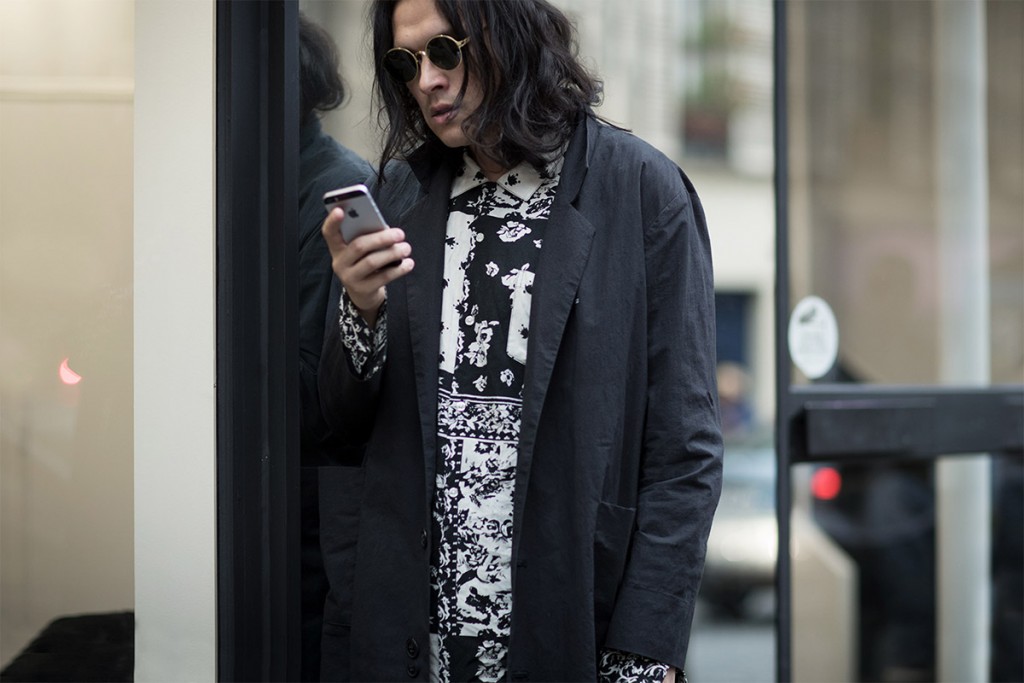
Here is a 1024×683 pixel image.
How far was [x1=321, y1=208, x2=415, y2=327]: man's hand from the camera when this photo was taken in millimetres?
1724

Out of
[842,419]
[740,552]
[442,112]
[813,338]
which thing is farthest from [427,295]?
[740,552]

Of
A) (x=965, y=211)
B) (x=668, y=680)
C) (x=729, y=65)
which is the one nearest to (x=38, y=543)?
(x=668, y=680)

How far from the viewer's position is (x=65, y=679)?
2016mm

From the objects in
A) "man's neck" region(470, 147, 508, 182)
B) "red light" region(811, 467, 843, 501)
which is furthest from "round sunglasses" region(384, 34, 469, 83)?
"red light" region(811, 467, 843, 501)

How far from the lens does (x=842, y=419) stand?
11.1ft

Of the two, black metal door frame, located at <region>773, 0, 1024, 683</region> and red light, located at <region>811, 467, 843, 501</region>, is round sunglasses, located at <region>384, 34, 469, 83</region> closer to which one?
black metal door frame, located at <region>773, 0, 1024, 683</region>

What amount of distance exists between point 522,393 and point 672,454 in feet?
0.83

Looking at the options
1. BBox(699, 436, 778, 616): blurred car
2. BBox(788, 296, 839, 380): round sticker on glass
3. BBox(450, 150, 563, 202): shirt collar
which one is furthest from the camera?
BBox(699, 436, 778, 616): blurred car

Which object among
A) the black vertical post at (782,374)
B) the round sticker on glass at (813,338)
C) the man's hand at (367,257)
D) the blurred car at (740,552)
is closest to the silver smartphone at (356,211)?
the man's hand at (367,257)

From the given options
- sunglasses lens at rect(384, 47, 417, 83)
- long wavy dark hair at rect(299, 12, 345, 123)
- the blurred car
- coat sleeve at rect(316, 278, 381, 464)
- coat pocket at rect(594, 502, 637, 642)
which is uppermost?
long wavy dark hair at rect(299, 12, 345, 123)

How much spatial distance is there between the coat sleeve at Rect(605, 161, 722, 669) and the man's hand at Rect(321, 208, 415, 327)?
40 cm

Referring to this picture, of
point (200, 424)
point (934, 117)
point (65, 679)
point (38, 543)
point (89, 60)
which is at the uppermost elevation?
point (934, 117)

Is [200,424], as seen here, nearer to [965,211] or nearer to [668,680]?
[668,680]

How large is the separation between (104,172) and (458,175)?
0.60 m
